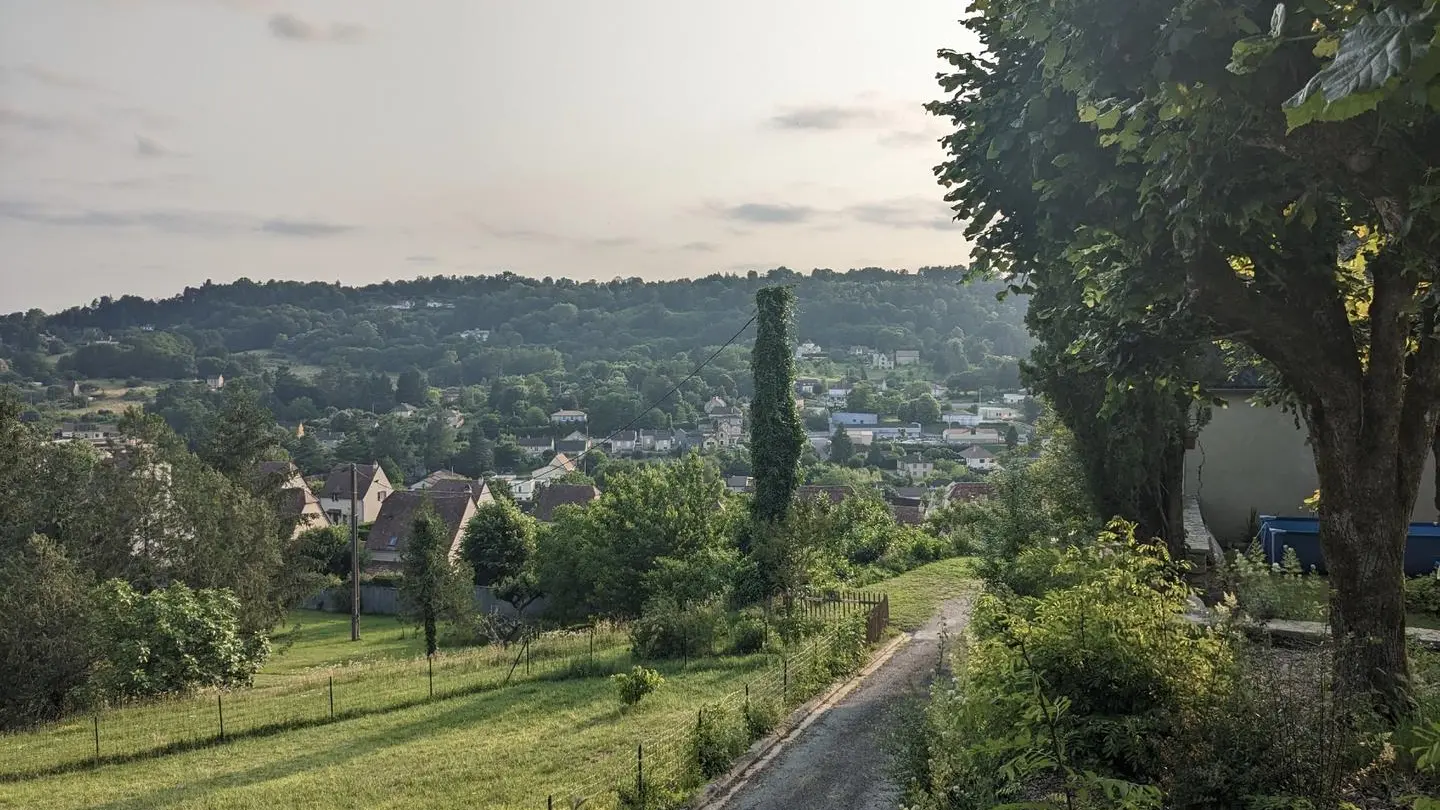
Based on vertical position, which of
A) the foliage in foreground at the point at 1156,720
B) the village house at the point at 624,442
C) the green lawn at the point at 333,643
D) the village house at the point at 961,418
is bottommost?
the green lawn at the point at 333,643

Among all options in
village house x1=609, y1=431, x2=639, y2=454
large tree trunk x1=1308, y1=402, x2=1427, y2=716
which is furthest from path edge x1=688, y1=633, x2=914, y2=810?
village house x1=609, y1=431, x2=639, y2=454

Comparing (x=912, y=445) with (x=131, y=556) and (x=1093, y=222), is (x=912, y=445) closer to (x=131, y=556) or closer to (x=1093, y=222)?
(x=131, y=556)

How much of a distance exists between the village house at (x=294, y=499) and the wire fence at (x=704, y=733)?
37.9 metres

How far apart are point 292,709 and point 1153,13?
60.0ft

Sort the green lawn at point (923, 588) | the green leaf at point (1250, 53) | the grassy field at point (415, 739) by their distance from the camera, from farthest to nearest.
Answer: the green lawn at point (923, 588) → the grassy field at point (415, 739) → the green leaf at point (1250, 53)

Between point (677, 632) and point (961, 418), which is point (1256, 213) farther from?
point (961, 418)

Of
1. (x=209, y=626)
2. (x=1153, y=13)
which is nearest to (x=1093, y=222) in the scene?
(x=1153, y=13)

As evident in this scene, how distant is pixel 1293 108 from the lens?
288 centimetres

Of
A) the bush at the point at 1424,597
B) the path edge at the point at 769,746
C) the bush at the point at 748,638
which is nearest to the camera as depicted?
the path edge at the point at 769,746

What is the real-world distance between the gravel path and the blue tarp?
22.7 feet

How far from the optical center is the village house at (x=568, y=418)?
110438mm

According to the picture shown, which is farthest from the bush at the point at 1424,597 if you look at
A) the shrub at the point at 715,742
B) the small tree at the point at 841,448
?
the small tree at the point at 841,448

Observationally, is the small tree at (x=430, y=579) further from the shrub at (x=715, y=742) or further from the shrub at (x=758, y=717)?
the shrub at (x=715, y=742)

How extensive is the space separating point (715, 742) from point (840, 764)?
4.76 feet
